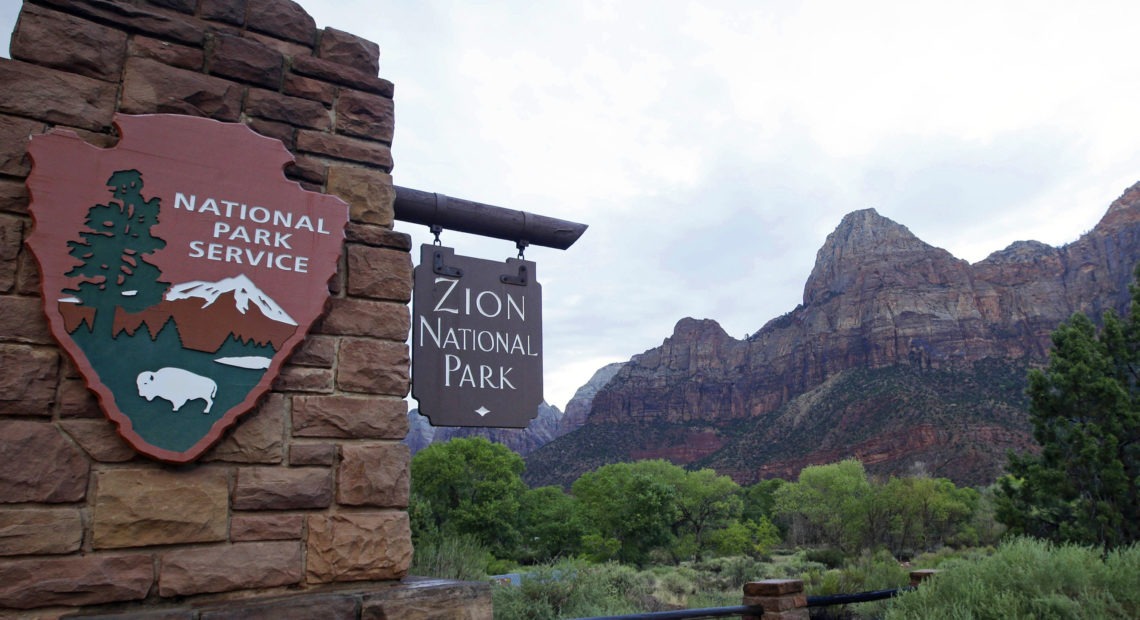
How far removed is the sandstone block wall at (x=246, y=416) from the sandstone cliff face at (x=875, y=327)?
226ft

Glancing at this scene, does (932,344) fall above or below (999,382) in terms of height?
above

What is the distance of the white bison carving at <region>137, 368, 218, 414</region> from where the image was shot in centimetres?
234

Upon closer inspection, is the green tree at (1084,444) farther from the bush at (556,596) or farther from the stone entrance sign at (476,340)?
the stone entrance sign at (476,340)

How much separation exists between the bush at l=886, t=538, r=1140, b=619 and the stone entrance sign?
4110 millimetres

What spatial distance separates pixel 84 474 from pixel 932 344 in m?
113

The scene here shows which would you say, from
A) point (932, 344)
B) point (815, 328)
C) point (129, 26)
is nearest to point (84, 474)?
point (129, 26)

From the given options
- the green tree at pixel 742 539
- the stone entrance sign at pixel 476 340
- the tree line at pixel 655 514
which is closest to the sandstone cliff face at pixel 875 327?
the tree line at pixel 655 514

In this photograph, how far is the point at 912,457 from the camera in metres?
66.0

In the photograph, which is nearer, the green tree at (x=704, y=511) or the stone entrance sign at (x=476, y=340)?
the stone entrance sign at (x=476, y=340)

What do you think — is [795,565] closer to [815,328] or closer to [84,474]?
[84,474]

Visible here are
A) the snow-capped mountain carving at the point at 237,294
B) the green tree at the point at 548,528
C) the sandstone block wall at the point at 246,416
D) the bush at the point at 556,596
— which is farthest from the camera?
the green tree at the point at 548,528

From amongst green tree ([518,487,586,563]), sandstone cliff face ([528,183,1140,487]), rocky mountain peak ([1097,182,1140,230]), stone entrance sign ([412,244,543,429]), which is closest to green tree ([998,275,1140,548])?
stone entrance sign ([412,244,543,429])

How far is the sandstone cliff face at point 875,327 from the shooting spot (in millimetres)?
94750

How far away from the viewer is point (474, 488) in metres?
41.1
